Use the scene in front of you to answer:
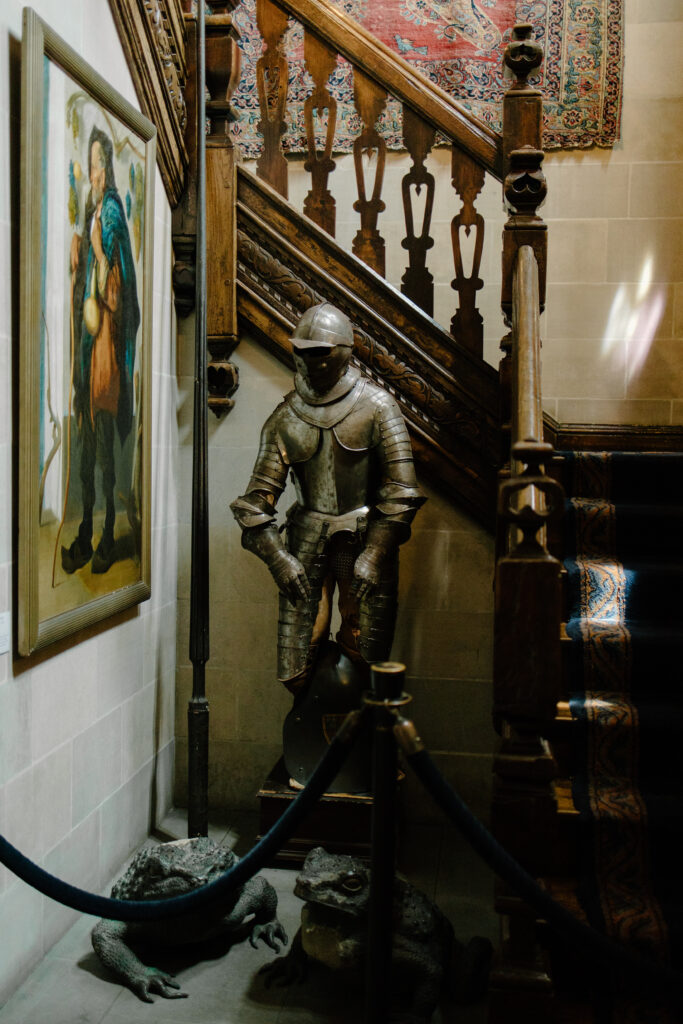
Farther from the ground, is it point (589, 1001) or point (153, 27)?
point (153, 27)

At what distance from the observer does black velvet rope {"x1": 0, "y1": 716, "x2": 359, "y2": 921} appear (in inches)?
72.7

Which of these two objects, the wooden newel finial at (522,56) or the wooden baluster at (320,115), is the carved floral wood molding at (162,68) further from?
the wooden newel finial at (522,56)

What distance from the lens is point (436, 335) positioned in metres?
3.81

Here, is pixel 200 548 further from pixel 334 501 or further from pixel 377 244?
pixel 377 244

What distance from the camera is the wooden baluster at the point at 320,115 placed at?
152 inches

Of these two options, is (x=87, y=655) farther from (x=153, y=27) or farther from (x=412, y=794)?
(x=153, y=27)

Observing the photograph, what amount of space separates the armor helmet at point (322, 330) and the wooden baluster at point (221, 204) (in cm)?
71

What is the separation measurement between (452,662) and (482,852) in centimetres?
225

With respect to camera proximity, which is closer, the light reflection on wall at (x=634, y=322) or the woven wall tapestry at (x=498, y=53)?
the woven wall tapestry at (x=498, y=53)

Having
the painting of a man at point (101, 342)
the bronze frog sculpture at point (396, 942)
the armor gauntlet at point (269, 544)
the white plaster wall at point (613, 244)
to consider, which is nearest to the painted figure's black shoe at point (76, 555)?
the painting of a man at point (101, 342)

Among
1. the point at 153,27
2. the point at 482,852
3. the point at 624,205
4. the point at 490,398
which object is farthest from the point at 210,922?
the point at 624,205

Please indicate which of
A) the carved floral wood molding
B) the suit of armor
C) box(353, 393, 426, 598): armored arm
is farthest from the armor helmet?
the carved floral wood molding

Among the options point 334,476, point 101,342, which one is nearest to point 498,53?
point 334,476

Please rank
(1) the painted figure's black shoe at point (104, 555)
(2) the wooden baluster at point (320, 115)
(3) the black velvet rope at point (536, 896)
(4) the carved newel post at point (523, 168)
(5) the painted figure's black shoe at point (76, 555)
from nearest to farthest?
1. (3) the black velvet rope at point (536, 896)
2. (5) the painted figure's black shoe at point (76, 555)
3. (1) the painted figure's black shoe at point (104, 555)
4. (4) the carved newel post at point (523, 168)
5. (2) the wooden baluster at point (320, 115)
